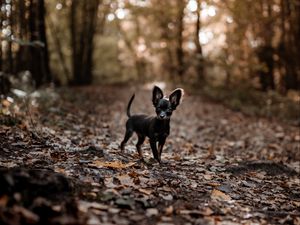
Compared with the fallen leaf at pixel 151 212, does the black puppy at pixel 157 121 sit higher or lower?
higher

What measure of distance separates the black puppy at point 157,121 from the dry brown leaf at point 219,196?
1427mm

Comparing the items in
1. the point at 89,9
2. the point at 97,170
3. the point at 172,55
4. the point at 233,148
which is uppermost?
the point at 89,9

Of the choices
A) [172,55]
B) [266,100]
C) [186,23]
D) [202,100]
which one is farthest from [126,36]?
[266,100]

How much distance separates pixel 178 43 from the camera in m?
31.0

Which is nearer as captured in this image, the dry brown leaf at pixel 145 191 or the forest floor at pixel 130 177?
the forest floor at pixel 130 177

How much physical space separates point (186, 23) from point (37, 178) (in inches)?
1064

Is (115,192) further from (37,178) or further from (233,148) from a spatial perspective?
(233,148)

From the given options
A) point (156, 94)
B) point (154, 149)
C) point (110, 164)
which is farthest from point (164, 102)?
point (110, 164)

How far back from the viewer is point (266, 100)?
19.9 meters

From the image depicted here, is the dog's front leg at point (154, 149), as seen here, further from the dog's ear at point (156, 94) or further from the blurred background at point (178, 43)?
the blurred background at point (178, 43)

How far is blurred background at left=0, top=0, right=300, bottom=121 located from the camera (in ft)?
60.6

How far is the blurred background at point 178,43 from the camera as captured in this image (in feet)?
60.6

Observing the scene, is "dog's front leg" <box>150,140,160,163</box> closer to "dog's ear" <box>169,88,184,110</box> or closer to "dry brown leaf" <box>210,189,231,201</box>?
"dog's ear" <box>169,88,184,110</box>

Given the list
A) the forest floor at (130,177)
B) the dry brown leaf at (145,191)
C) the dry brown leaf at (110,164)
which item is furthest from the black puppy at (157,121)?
the dry brown leaf at (145,191)
